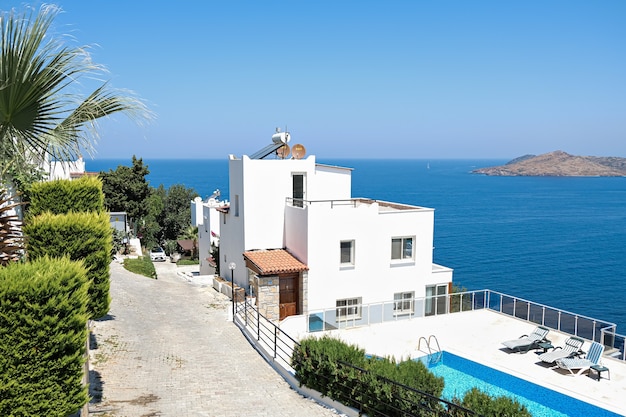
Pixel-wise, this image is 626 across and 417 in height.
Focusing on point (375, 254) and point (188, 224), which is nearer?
point (375, 254)

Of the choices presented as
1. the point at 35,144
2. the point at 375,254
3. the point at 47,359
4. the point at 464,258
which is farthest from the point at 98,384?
the point at 464,258

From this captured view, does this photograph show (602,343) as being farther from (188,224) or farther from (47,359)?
(188,224)

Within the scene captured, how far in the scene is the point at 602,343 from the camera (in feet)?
58.4

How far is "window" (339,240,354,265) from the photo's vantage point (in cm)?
2356

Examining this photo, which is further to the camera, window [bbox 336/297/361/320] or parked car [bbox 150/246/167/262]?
parked car [bbox 150/246/167/262]

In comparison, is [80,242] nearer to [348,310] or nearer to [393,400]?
[393,400]

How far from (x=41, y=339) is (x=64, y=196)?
7.23m

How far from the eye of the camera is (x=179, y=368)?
15188 millimetres

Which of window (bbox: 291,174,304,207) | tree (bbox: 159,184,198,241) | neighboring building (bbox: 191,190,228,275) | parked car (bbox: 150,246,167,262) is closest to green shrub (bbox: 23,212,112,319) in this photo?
window (bbox: 291,174,304,207)

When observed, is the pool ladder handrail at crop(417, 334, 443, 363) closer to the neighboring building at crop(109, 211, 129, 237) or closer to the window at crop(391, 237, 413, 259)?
the window at crop(391, 237, 413, 259)

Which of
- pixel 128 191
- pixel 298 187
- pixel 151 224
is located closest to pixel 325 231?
pixel 298 187

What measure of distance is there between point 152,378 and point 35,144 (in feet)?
28.1

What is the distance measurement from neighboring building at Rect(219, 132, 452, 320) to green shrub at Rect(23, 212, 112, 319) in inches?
430

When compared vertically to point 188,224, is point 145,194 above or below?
above
